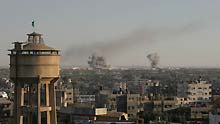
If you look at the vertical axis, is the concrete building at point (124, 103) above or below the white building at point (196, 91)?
below

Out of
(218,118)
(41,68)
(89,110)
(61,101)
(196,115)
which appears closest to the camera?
(41,68)

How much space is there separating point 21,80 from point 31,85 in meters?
0.51

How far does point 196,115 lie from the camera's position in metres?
49.6

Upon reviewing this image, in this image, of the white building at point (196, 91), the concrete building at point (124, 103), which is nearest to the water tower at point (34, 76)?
the concrete building at point (124, 103)

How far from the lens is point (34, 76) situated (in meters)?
18.8

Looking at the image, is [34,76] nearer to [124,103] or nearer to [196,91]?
[124,103]

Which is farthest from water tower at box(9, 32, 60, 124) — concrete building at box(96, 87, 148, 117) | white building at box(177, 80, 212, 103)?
white building at box(177, 80, 212, 103)

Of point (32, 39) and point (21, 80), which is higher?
point (32, 39)

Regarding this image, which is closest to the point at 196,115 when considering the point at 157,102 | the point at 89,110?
the point at 157,102

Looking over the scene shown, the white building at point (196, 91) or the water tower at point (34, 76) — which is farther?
the white building at point (196, 91)

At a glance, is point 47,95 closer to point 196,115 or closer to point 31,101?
point 31,101

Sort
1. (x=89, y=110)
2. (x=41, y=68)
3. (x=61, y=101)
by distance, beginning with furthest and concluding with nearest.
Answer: (x=61, y=101)
(x=89, y=110)
(x=41, y=68)

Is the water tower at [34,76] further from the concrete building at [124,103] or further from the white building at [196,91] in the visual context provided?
the white building at [196,91]

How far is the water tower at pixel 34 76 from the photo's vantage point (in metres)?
18.8
